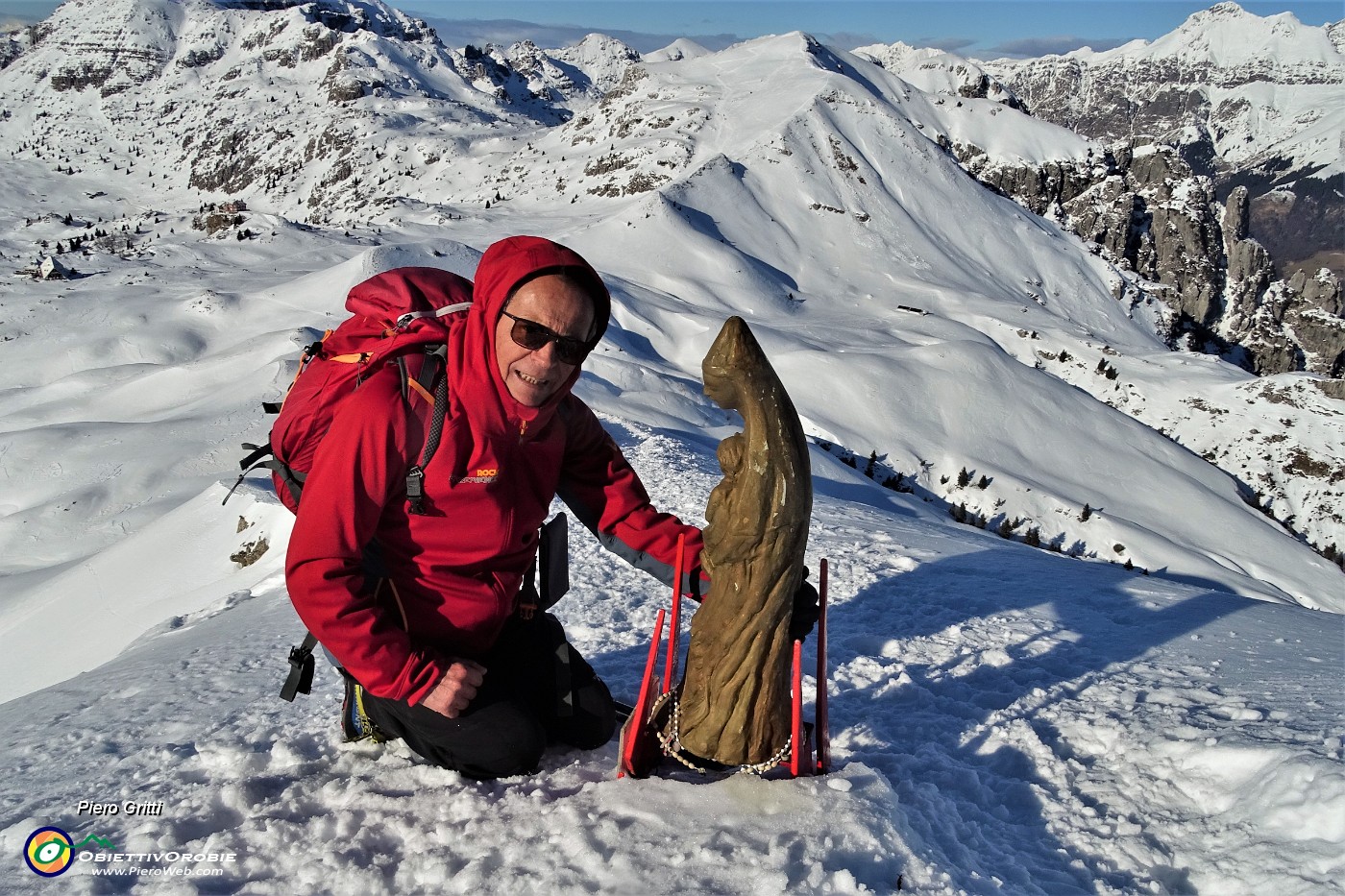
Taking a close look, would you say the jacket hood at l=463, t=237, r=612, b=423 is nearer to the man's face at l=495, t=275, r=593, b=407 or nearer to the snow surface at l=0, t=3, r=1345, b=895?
the man's face at l=495, t=275, r=593, b=407

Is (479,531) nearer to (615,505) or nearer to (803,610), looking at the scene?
(615,505)

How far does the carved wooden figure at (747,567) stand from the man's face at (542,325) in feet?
1.47

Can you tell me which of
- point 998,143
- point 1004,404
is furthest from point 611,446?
point 998,143

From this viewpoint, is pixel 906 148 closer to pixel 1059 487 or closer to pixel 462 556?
pixel 1059 487

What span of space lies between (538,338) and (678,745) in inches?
62.7

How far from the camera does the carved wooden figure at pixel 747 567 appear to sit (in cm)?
243

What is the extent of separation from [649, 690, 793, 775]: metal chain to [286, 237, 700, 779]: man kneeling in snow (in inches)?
11.3

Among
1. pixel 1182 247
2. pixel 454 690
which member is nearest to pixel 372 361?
pixel 454 690

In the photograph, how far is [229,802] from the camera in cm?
267

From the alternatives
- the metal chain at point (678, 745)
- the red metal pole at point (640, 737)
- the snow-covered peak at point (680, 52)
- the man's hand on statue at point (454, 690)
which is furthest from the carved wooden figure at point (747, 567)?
the snow-covered peak at point (680, 52)

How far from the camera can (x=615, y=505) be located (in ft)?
10.5

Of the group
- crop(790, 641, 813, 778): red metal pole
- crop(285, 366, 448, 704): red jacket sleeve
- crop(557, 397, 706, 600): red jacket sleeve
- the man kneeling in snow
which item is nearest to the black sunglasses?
the man kneeling in snow

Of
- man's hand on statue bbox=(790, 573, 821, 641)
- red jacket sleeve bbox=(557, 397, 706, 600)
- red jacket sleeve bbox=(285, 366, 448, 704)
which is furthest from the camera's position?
red jacket sleeve bbox=(557, 397, 706, 600)

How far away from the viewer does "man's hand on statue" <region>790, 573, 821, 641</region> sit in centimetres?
269
